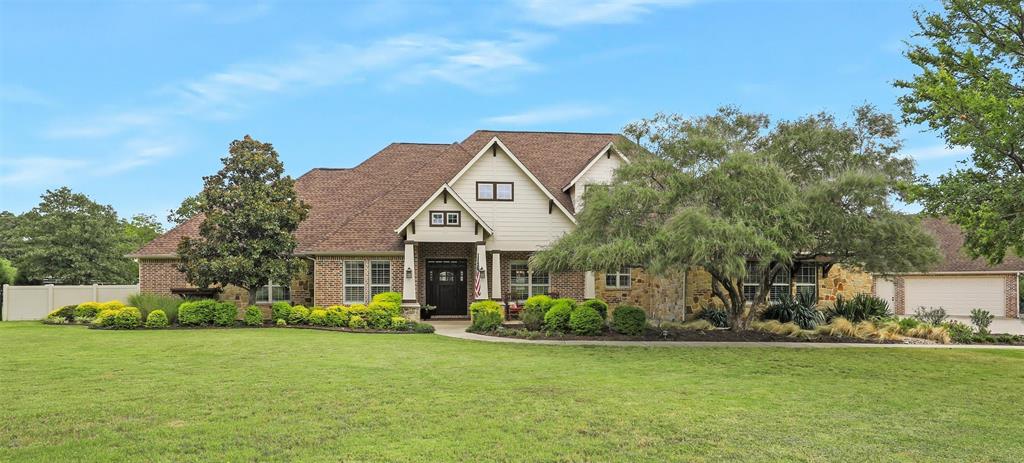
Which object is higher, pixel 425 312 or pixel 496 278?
pixel 496 278

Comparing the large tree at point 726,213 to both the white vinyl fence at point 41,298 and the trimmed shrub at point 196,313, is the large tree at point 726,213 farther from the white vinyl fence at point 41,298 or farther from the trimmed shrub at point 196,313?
the white vinyl fence at point 41,298

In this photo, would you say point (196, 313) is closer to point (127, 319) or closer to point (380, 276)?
point (127, 319)

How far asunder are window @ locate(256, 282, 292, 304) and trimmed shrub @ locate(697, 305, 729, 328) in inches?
582

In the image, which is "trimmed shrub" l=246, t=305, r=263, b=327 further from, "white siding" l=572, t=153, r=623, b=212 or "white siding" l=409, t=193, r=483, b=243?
"white siding" l=572, t=153, r=623, b=212

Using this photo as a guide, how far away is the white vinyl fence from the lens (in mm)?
27922

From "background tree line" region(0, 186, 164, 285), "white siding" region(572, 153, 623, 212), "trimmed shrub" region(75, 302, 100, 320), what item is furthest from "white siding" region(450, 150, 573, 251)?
"background tree line" region(0, 186, 164, 285)

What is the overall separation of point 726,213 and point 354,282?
13.6 metres

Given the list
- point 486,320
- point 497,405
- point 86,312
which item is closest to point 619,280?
point 486,320

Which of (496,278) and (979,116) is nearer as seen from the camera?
(979,116)

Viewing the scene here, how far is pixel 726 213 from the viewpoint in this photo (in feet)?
56.0

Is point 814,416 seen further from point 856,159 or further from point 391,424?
point 856,159

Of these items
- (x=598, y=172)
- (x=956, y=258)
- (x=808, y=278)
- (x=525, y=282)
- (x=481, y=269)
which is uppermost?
(x=598, y=172)

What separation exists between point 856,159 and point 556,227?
10076 mm

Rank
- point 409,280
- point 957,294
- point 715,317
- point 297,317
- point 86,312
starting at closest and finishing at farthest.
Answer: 1. point 297,317
2. point 715,317
3. point 86,312
4. point 409,280
5. point 957,294
